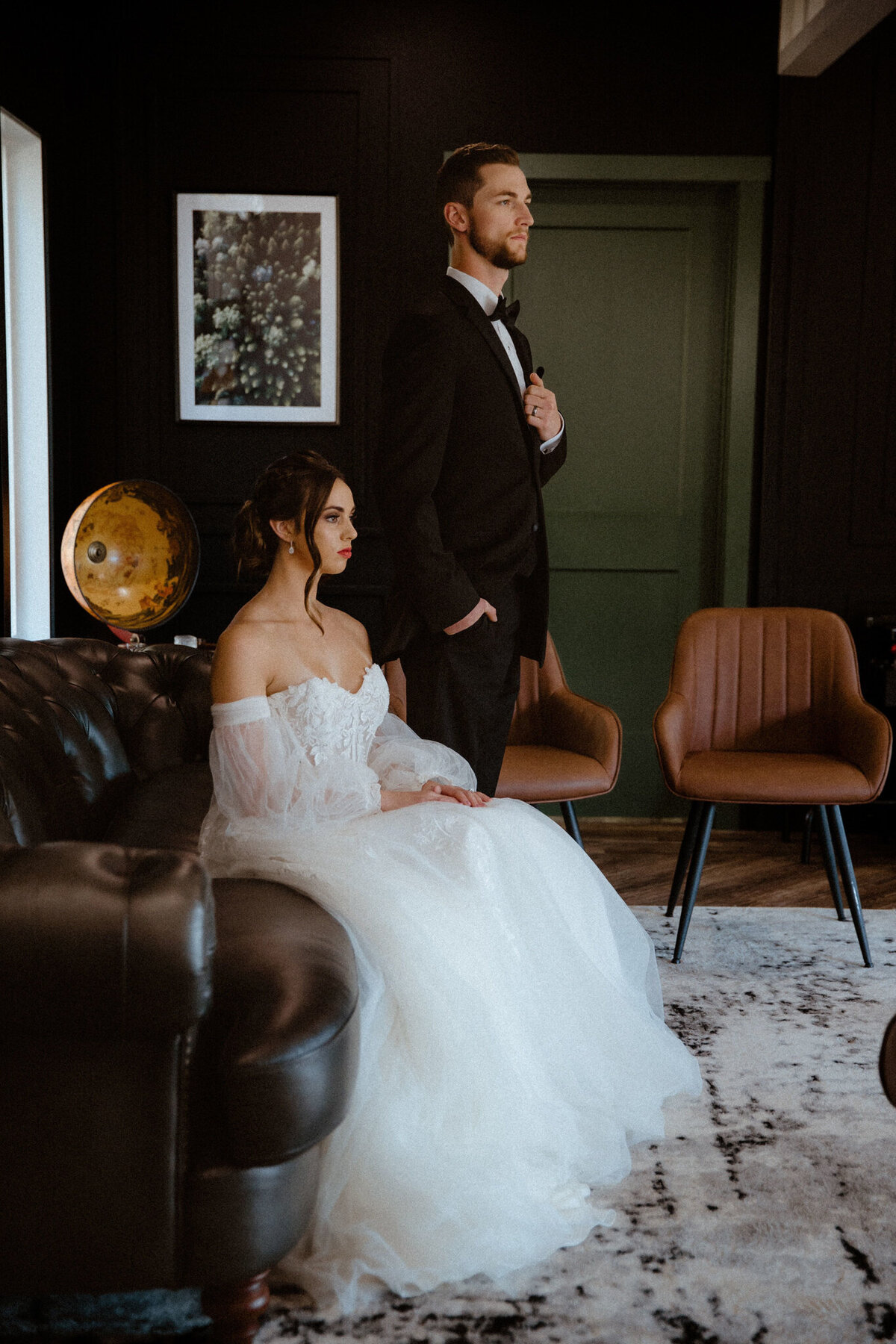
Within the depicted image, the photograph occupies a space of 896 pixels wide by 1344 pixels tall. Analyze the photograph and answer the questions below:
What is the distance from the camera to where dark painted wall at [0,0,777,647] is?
405 cm

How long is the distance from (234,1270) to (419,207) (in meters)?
3.80

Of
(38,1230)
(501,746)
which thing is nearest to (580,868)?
(501,746)

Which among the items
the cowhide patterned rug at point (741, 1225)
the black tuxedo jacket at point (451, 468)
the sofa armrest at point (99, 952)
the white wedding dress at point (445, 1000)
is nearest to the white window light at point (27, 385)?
the black tuxedo jacket at point (451, 468)

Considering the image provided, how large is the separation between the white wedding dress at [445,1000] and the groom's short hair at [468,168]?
101cm

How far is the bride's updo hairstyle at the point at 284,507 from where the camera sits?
6.31ft

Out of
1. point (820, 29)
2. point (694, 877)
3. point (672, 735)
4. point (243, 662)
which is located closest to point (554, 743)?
point (672, 735)

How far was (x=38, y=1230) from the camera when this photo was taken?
3.93 feet

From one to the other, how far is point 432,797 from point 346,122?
3.18 m

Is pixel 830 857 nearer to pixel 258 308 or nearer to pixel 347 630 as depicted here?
pixel 347 630

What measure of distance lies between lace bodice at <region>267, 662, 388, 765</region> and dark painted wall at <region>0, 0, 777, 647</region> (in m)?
2.34

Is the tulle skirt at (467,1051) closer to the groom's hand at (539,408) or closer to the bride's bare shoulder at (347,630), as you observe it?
the bride's bare shoulder at (347,630)

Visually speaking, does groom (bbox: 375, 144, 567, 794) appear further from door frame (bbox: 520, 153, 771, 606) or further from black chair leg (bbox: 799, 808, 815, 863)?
door frame (bbox: 520, 153, 771, 606)

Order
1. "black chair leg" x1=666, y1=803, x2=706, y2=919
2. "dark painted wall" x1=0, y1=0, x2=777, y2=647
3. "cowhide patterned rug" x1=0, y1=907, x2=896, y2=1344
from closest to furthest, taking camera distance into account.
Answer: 1. "cowhide patterned rug" x1=0, y1=907, x2=896, y2=1344
2. "black chair leg" x1=666, y1=803, x2=706, y2=919
3. "dark painted wall" x1=0, y1=0, x2=777, y2=647

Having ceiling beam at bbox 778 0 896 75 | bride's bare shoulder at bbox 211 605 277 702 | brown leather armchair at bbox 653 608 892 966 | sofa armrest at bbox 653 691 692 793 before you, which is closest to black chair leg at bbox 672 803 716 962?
brown leather armchair at bbox 653 608 892 966
